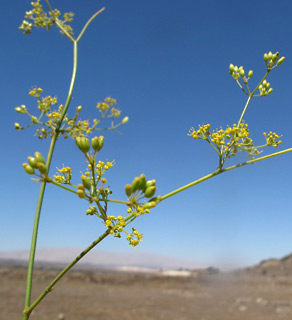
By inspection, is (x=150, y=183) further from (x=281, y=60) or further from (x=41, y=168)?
(x=281, y=60)

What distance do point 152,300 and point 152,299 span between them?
0.47 m

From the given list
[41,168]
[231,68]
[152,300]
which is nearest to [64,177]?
[41,168]

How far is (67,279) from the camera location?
28.5 m

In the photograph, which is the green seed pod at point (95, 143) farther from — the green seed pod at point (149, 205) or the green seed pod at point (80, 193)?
the green seed pod at point (149, 205)

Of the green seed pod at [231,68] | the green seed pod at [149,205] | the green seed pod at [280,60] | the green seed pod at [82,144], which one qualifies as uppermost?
the green seed pod at [231,68]

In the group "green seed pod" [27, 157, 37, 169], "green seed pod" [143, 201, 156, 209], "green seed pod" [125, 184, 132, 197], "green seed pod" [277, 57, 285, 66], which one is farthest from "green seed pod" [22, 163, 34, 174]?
"green seed pod" [277, 57, 285, 66]

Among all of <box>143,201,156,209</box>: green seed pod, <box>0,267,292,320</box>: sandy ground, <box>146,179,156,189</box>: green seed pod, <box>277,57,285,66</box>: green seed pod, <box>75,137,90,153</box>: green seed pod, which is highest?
<box>277,57,285,66</box>: green seed pod

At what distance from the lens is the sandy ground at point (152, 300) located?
16.2 m

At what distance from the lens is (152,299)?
21188mm

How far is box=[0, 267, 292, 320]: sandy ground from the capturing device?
1617 centimetres

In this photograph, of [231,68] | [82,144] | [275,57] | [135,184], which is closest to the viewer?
[135,184]

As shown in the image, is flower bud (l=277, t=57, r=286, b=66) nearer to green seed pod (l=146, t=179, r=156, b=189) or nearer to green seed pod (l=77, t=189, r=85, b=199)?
green seed pod (l=146, t=179, r=156, b=189)

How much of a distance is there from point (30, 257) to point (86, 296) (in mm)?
20325

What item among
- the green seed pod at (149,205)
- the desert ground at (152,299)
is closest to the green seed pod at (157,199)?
the green seed pod at (149,205)
